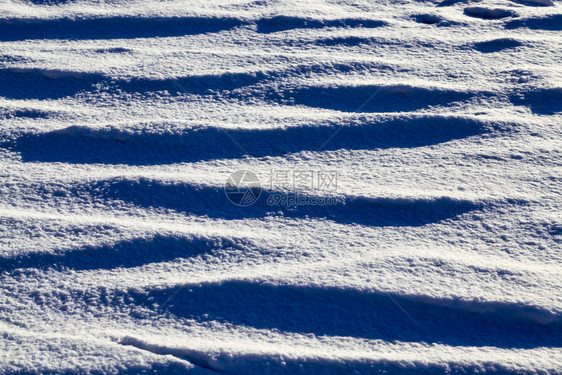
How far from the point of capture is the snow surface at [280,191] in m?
0.93

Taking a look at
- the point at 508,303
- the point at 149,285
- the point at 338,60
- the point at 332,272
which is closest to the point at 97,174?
the point at 149,285

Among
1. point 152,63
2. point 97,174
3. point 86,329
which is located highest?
point 152,63

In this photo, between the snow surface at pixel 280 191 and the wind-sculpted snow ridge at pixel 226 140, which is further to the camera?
the wind-sculpted snow ridge at pixel 226 140

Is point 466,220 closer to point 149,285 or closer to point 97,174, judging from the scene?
point 149,285

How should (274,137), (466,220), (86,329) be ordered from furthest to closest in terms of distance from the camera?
(274,137), (466,220), (86,329)

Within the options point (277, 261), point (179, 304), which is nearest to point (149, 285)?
point (179, 304)

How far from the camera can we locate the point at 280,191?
3.88 ft

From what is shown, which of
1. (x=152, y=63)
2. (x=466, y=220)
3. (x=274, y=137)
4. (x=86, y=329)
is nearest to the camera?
(x=86, y=329)

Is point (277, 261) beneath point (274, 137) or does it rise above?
beneath

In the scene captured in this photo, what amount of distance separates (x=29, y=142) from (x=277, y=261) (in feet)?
1.99

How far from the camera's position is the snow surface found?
931 mm

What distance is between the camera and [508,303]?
3.17 ft

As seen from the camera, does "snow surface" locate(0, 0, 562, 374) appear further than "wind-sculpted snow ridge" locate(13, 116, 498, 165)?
No

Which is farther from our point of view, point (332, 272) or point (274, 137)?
point (274, 137)
